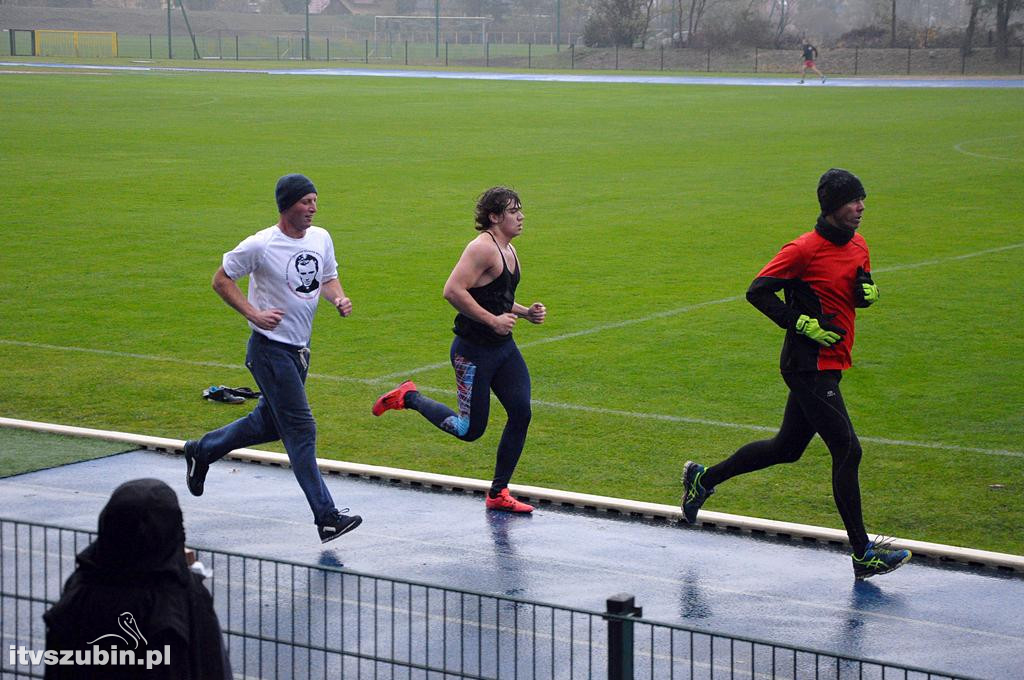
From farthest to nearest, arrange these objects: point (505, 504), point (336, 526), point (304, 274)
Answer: point (505, 504) → point (304, 274) → point (336, 526)

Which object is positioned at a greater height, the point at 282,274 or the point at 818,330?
the point at 282,274

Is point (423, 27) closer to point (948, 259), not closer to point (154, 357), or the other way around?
point (948, 259)

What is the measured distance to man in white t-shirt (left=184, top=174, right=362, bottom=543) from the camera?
789 centimetres

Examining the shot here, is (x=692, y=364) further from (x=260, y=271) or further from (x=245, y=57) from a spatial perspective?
(x=245, y=57)

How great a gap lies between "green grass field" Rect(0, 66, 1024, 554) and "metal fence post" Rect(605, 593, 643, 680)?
4261 mm

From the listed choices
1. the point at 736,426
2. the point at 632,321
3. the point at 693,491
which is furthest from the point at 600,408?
the point at 632,321

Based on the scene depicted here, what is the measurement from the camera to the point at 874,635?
6703 millimetres

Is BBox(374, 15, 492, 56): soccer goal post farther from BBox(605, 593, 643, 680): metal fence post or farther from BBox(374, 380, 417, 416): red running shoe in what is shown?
BBox(605, 593, 643, 680): metal fence post

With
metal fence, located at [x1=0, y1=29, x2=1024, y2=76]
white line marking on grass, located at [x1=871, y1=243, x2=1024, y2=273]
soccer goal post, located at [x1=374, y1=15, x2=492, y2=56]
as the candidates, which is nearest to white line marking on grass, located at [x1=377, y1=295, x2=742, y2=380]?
white line marking on grass, located at [x1=871, y1=243, x2=1024, y2=273]

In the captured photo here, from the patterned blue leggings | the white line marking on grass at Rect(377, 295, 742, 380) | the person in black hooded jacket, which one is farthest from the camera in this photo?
the white line marking on grass at Rect(377, 295, 742, 380)

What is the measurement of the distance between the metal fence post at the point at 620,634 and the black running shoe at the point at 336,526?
3.49m

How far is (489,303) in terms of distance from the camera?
8.40 meters

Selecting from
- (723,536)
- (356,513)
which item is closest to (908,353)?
(723,536)

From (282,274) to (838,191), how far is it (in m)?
3.12
